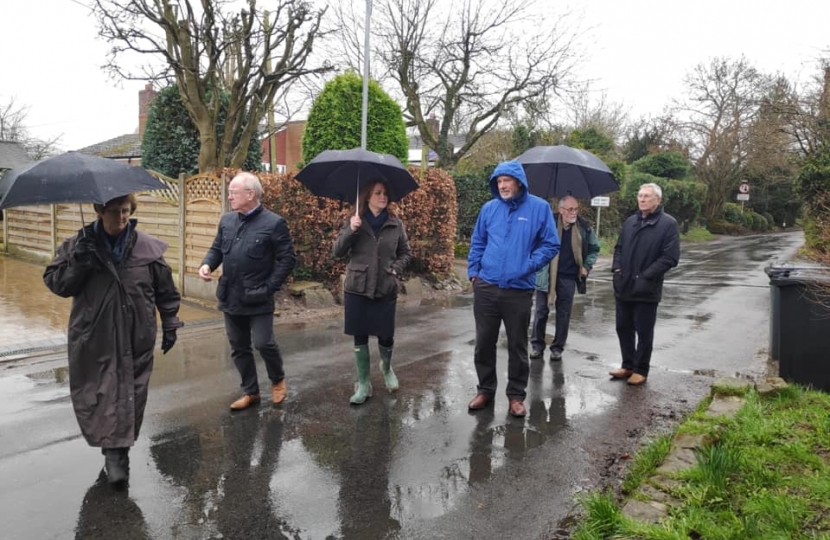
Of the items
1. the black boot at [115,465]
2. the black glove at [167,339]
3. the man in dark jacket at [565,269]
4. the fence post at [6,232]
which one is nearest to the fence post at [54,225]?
the fence post at [6,232]

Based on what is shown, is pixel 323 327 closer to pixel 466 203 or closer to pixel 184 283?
pixel 184 283

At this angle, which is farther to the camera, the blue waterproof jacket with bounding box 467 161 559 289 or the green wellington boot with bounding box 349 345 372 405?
the green wellington boot with bounding box 349 345 372 405

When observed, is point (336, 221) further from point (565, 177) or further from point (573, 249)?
point (573, 249)

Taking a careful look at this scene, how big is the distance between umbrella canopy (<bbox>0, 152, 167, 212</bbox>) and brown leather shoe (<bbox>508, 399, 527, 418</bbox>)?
321 cm

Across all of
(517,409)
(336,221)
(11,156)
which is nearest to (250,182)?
(517,409)

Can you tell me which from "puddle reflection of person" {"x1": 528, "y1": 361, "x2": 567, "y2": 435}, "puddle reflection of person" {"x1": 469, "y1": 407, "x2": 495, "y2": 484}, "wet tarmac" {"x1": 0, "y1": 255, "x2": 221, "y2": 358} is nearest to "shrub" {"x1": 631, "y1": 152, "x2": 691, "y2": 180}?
"wet tarmac" {"x1": 0, "y1": 255, "x2": 221, "y2": 358}

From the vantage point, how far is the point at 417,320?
30.4 feet

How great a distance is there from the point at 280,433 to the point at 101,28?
9795 millimetres

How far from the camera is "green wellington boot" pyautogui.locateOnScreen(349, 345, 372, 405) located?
526 cm

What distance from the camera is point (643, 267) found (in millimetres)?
5832

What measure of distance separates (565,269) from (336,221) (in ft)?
14.5

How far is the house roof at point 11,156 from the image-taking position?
1887 centimetres

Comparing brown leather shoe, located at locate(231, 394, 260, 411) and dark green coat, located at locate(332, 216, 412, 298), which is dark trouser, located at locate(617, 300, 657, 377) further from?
brown leather shoe, located at locate(231, 394, 260, 411)

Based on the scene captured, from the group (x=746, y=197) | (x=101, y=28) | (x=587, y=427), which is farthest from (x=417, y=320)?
(x=746, y=197)
